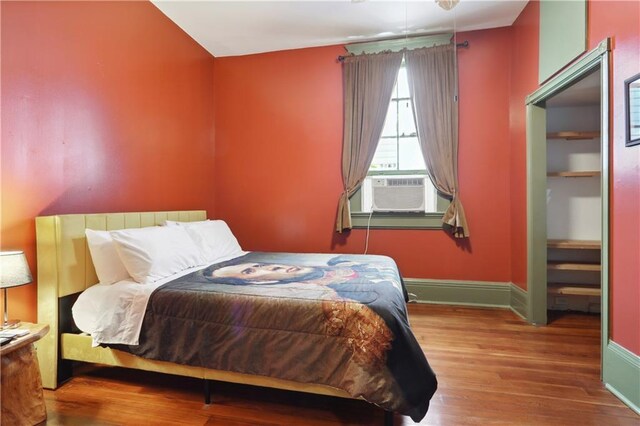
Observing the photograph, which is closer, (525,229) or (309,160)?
(525,229)

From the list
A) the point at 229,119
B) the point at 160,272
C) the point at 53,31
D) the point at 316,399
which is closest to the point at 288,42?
the point at 229,119

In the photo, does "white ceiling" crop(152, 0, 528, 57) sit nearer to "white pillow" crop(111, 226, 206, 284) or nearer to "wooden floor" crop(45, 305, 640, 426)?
"white pillow" crop(111, 226, 206, 284)

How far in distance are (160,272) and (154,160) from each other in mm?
1344

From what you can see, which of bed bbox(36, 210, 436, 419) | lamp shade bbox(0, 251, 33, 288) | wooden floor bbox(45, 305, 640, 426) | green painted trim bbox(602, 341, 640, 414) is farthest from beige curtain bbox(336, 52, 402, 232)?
lamp shade bbox(0, 251, 33, 288)

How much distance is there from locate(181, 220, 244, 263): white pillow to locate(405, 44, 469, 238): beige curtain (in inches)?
86.0

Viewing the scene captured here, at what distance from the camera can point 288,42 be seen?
3441 millimetres

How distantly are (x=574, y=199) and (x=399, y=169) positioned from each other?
5.93 ft

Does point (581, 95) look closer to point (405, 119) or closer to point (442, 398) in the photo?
point (405, 119)

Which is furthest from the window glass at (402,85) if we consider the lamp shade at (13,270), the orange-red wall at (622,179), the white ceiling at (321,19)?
the lamp shade at (13,270)

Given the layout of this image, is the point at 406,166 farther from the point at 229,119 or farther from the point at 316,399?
the point at 316,399

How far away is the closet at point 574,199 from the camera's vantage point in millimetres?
3117

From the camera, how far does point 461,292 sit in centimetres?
326

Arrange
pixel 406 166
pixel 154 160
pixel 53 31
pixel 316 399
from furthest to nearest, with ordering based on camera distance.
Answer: pixel 406 166
pixel 154 160
pixel 53 31
pixel 316 399

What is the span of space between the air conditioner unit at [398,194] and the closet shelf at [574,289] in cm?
144
